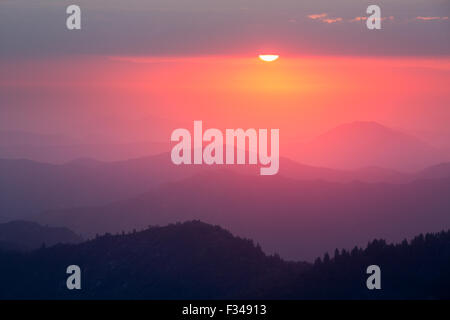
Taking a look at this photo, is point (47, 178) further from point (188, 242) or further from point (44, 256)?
point (188, 242)

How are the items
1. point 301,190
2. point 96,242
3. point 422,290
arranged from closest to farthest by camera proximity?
point 422,290, point 96,242, point 301,190

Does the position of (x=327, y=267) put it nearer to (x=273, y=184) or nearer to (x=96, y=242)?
(x=96, y=242)

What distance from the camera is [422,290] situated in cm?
2580

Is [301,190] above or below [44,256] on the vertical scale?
above

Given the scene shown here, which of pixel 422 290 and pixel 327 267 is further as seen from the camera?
pixel 327 267

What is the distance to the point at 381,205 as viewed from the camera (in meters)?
53.7
